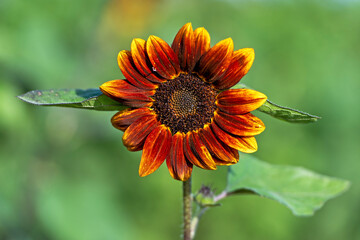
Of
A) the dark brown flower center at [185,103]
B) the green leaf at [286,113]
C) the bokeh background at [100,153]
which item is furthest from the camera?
the bokeh background at [100,153]

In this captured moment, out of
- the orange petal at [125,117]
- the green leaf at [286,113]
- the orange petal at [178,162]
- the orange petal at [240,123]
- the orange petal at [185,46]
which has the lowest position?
the orange petal at [178,162]

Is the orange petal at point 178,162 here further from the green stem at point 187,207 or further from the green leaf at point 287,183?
the green leaf at point 287,183

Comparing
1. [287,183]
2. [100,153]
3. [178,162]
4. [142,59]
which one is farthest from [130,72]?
[100,153]

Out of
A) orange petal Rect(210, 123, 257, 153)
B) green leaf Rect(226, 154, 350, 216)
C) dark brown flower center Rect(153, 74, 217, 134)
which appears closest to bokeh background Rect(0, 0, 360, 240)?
green leaf Rect(226, 154, 350, 216)

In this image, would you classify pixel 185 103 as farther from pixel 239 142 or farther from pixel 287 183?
pixel 287 183

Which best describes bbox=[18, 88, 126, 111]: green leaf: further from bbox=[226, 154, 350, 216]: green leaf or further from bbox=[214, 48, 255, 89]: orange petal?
bbox=[226, 154, 350, 216]: green leaf

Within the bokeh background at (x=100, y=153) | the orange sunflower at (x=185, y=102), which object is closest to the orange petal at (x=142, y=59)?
the orange sunflower at (x=185, y=102)
